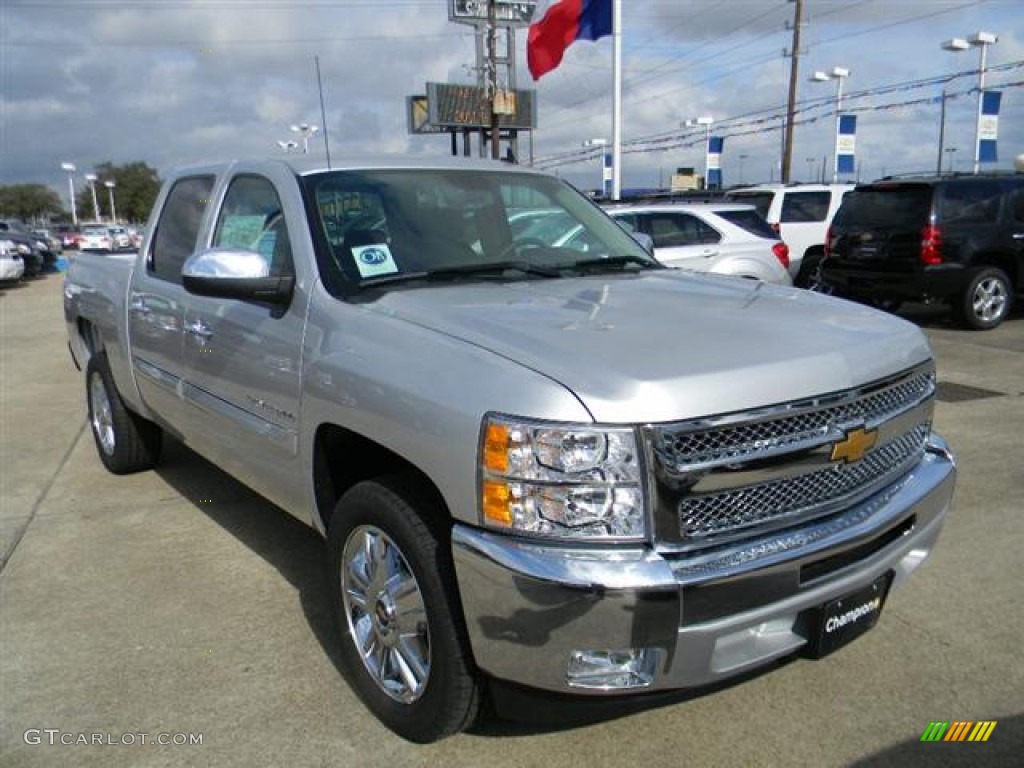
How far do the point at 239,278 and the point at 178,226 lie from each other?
5.46 ft

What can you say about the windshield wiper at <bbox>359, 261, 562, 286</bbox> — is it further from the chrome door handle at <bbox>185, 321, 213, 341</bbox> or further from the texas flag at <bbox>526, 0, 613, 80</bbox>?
the texas flag at <bbox>526, 0, 613, 80</bbox>

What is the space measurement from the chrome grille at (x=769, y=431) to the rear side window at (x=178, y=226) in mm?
2901

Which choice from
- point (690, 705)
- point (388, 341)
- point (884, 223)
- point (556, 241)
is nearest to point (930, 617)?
point (690, 705)

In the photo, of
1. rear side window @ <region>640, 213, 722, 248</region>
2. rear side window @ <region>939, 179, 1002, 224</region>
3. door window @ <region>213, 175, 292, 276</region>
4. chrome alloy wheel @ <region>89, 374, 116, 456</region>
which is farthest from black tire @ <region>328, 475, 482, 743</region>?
rear side window @ <region>939, 179, 1002, 224</region>

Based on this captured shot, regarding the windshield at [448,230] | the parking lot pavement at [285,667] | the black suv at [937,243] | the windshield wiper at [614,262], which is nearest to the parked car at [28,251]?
the black suv at [937,243]

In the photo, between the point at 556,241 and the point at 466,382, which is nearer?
the point at 466,382

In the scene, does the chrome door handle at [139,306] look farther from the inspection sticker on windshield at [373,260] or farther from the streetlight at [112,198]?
the streetlight at [112,198]

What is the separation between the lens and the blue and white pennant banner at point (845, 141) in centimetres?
2764

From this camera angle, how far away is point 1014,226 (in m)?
11.0

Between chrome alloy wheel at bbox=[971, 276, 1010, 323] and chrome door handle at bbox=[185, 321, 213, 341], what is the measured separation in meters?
9.88

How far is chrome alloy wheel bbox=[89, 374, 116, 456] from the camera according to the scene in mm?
5590

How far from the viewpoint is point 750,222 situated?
1062 centimetres

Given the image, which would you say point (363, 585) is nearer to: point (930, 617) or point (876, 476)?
point (876, 476)

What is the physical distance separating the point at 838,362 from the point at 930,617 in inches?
63.0
